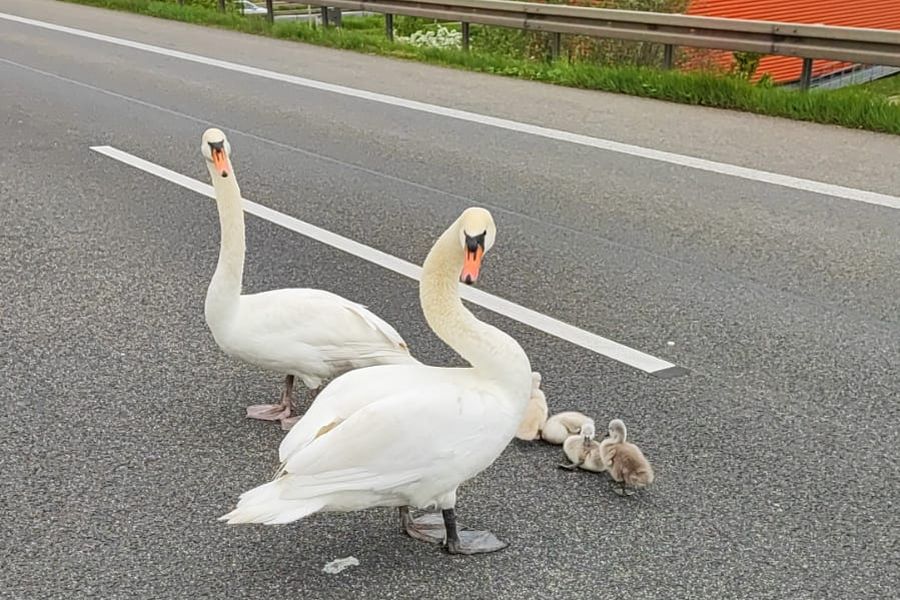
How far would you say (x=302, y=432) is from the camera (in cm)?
363

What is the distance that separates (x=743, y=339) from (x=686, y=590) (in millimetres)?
2290

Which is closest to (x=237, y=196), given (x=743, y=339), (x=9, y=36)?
(x=743, y=339)

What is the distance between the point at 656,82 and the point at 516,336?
22.3 feet

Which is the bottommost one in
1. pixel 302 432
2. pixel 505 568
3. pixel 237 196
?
pixel 505 568

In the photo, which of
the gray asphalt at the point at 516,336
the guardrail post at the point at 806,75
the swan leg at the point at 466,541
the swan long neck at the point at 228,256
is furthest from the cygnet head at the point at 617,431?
the guardrail post at the point at 806,75

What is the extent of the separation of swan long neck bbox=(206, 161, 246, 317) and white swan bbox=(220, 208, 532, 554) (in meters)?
1.08

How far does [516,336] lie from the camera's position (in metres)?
5.78

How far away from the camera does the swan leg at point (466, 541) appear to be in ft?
12.5

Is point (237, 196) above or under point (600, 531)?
above

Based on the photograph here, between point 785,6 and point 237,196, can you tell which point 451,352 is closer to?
point 237,196

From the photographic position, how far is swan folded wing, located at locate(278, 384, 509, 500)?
346 cm

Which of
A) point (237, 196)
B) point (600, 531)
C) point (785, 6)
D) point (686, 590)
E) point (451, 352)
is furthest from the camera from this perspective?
point (785, 6)

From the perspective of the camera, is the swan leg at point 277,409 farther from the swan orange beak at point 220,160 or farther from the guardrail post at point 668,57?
the guardrail post at point 668,57

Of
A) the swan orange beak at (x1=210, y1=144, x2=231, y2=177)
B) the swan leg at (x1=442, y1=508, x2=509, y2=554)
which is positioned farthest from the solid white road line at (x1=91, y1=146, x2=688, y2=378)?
the swan orange beak at (x1=210, y1=144, x2=231, y2=177)
